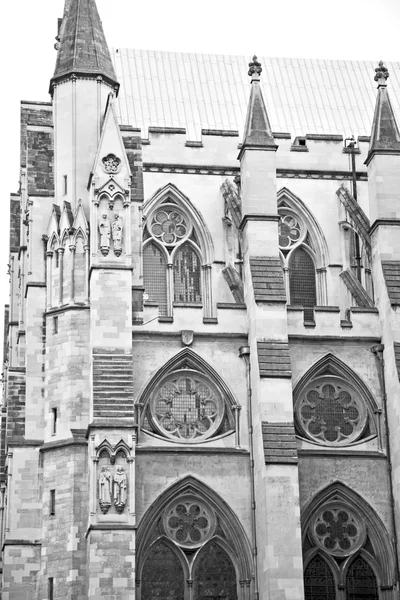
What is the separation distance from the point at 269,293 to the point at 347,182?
7.67m

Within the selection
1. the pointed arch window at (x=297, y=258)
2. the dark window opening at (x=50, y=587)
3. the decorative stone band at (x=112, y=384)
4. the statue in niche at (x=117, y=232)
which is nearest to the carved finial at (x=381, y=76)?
the pointed arch window at (x=297, y=258)

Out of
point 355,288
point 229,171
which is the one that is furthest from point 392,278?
point 229,171

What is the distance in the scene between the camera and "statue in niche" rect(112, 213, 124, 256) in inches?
1337

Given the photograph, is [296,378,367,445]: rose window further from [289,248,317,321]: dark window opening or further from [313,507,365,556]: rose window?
[289,248,317,321]: dark window opening

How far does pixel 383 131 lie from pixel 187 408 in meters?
9.08

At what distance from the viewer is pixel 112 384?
106ft

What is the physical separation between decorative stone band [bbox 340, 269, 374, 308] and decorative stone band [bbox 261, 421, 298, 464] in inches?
200

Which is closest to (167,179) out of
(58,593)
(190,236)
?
(190,236)

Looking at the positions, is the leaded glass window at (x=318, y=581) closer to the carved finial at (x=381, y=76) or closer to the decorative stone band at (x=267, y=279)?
the decorative stone band at (x=267, y=279)

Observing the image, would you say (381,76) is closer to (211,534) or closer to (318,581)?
(211,534)

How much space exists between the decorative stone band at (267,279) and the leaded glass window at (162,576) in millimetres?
6563

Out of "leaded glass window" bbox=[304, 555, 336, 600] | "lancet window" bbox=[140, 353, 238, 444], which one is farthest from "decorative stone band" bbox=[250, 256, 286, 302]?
"leaded glass window" bbox=[304, 555, 336, 600]

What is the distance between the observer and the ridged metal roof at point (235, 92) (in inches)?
1676

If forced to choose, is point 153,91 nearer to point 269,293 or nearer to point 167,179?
point 167,179
